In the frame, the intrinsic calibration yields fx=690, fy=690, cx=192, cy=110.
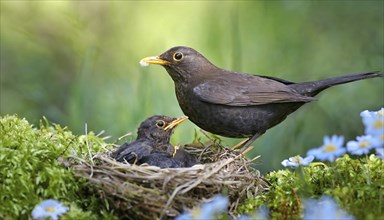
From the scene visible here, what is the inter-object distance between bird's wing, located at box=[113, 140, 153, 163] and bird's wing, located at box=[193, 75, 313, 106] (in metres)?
1.11

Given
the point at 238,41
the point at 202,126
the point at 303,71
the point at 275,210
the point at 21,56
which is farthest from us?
the point at 21,56

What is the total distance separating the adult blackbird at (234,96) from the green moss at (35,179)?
1711 mm

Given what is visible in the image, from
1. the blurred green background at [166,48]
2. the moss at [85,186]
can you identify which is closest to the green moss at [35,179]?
the moss at [85,186]

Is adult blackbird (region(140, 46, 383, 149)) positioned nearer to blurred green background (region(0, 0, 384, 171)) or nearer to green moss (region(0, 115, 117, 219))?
blurred green background (region(0, 0, 384, 171))

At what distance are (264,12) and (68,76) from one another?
10.00ft

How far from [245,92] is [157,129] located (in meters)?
0.98

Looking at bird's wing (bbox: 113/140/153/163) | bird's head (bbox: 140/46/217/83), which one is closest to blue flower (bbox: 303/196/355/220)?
bird's wing (bbox: 113/140/153/163)

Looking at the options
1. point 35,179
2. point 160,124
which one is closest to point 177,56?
point 160,124

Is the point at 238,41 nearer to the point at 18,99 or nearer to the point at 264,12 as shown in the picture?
the point at 264,12

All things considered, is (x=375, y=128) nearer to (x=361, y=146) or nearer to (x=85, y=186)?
(x=361, y=146)

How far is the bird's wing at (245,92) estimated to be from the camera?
614 cm

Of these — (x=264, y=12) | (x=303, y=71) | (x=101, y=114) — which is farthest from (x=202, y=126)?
(x=264, y=12)

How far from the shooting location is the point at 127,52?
10.4m

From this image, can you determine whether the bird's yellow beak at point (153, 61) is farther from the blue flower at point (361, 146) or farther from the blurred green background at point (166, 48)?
the blue flower at point (361, 146)
